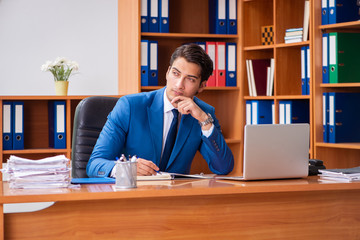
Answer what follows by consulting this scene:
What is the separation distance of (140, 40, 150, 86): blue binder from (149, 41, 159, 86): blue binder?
3cm

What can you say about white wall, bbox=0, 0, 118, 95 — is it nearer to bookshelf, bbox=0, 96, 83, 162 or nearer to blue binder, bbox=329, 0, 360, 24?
bookshelf, bbox=0, 96, 83, 162

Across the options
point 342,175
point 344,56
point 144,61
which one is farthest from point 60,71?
point 342,175

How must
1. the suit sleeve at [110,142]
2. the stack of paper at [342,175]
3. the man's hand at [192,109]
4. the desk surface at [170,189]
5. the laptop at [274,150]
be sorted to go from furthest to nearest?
the man's hand at [192,109] → the suit sleeve at [110,142] → the stack of paper at [342,175] → the laptop at [274,150] → the desk surface at [170,189]

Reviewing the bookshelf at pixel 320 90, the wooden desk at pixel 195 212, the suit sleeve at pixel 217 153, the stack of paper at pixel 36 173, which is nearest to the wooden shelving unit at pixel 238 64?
the bookshelf at pixel 320 90

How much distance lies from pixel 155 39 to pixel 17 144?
135cm

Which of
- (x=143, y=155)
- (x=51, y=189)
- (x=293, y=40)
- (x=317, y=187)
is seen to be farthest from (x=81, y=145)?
(x=293, y=40)

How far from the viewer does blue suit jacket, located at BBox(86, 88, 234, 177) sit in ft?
8.05

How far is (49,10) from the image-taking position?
409 centimetres

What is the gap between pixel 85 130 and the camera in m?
2.63

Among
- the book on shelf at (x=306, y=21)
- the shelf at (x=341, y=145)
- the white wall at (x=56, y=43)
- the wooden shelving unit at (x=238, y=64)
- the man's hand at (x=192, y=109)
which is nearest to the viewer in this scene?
the man's hand at (x=192, y=109)

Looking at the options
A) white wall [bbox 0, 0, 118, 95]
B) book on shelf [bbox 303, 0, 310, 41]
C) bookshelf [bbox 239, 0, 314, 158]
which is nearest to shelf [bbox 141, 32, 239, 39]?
bookshelf [bbox 239, 0, 314, 158]

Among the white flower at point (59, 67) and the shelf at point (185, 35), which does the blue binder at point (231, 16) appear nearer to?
the shelf at point (185, 35)

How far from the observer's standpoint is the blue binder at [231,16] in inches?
161

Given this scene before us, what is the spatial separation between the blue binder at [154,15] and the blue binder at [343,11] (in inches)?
50.0
